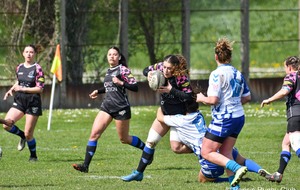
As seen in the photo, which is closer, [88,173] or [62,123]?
[88,173]

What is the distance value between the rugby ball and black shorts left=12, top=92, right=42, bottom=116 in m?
3.94

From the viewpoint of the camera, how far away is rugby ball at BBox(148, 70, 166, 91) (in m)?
12.2

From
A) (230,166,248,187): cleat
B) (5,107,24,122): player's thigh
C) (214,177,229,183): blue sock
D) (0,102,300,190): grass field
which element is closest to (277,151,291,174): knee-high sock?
(0,102,300,190): grass field

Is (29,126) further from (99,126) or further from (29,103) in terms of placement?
(99,126)

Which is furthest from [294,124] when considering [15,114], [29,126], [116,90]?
[15,114]

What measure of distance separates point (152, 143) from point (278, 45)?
20.3 m

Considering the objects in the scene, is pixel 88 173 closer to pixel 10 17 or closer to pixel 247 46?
pixel 10 17

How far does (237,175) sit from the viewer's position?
11086mm

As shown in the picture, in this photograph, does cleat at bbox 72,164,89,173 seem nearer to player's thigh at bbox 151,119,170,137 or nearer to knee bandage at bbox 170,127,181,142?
player's thigh at bbox 151,119,170,137

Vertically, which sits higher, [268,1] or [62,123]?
[268,1]

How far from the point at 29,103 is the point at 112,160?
1.64 meters

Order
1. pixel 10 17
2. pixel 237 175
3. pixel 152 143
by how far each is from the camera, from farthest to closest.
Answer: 1. pixel 10 17
2. pixel 152 143
3. pixel 237 175

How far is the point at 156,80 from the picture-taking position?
12.3 metres

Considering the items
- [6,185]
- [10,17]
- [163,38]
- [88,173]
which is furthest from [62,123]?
[6,185]
